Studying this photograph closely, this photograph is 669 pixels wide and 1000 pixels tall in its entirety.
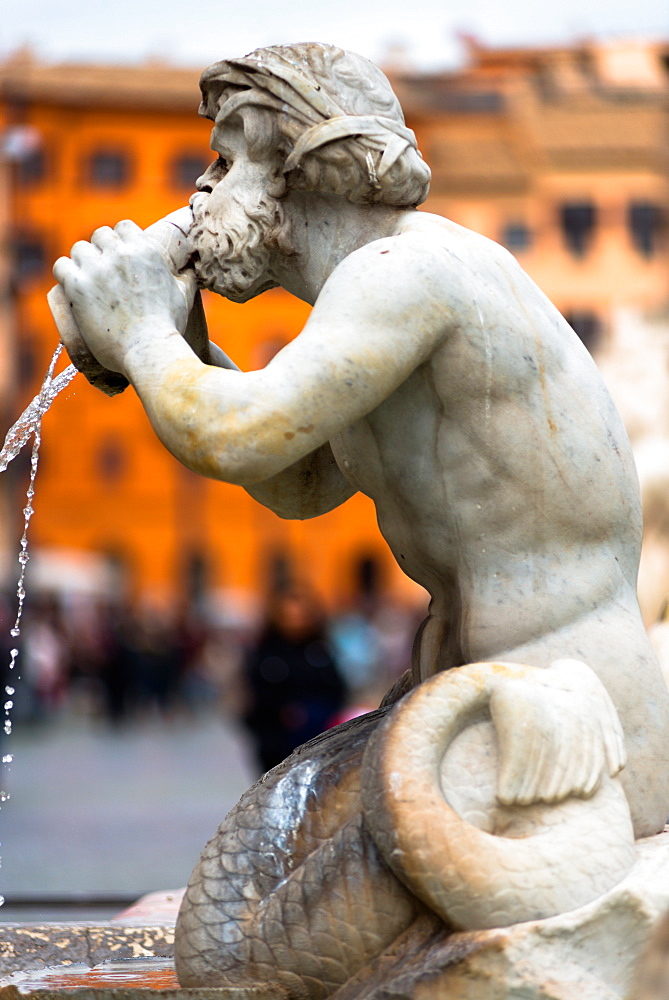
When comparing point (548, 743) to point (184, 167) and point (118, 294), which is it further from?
point (184, 167)

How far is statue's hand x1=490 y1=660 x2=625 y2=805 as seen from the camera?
2619 millimetres

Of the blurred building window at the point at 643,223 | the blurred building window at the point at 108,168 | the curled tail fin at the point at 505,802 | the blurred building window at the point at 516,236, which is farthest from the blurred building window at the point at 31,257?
the curled tail fin at the point at 505,802

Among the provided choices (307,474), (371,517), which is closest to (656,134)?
(371,517)

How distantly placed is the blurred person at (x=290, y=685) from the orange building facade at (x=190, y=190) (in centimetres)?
3136

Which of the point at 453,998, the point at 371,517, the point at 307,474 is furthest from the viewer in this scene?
the point at 371,517

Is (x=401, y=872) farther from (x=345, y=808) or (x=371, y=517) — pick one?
(x=371, y=517)

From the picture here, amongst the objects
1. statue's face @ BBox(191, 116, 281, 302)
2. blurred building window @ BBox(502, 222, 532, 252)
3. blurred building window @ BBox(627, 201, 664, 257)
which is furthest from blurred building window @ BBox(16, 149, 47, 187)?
statue's face @ BBox(191, 116, 281, 302)

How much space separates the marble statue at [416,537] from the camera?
2.58 m

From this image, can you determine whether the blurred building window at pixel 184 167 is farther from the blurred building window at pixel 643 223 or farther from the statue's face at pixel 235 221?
the statue's face at pixel 235 221

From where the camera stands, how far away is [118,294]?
289 cm

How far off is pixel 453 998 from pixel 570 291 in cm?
4142

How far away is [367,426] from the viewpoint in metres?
2.96

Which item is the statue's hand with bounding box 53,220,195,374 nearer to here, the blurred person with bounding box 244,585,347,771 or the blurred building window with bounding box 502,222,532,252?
the blurred person with bounding box 244,585,347,771

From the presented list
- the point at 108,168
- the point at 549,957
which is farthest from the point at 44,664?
the point at 108,168
